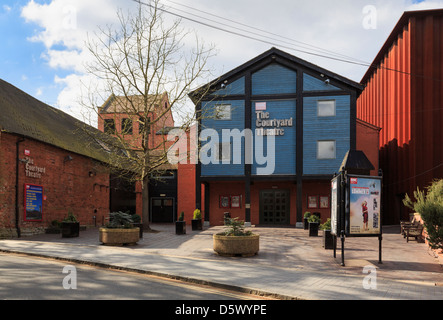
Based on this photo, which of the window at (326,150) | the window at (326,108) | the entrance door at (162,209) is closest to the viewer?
the window at (326,150)

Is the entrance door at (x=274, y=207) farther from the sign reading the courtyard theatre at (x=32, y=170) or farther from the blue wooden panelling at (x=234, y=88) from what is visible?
the sign reading the courtyard theatre at (x=32, y=170)

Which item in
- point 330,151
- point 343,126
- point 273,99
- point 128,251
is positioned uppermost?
point 273,99

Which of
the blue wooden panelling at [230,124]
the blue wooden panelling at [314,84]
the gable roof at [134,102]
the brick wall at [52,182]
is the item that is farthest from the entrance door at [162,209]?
the blue wooden panelling at [314,84]

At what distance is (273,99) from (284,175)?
5.30 m

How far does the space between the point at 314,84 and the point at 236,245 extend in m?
16.5

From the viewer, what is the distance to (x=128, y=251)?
42.9 ft

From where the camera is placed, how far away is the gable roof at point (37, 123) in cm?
1808

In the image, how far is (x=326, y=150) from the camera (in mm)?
25000

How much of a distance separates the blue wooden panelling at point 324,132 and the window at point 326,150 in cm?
23

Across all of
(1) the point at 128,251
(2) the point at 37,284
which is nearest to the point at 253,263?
(1) the point at 128,251

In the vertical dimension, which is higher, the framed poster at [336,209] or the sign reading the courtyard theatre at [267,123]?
the sign reading the courtyard theatre at [267,123]

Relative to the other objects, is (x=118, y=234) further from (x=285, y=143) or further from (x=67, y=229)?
(x=285, y=143)

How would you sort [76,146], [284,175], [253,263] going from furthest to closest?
[284,175] < [76,146] < [253,263]
